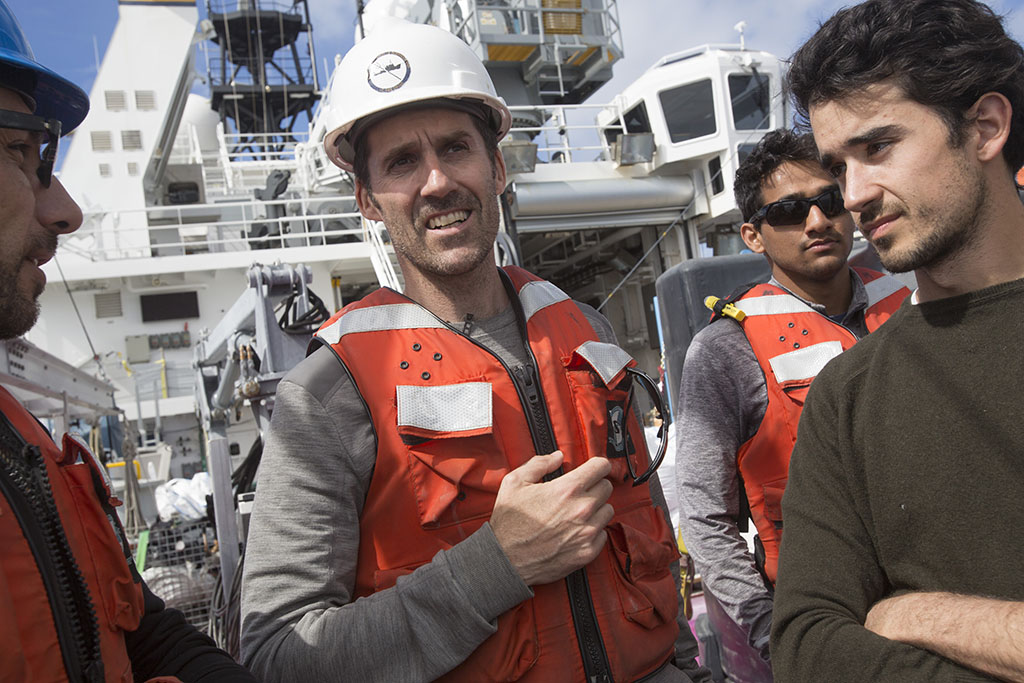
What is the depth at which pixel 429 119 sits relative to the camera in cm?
185

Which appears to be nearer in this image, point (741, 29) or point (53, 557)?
point (53, 557)

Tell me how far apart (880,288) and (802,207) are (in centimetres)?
38

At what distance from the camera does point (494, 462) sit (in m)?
1.62

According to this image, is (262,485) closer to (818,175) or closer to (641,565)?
(641,565)

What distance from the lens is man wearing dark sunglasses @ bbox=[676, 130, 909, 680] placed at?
221cm

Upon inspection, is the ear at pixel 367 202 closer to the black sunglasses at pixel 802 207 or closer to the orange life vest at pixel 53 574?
the orange life vest at pixel 53 574

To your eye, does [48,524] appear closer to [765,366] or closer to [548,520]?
[548,520]

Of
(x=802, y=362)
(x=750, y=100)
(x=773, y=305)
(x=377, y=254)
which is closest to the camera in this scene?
(x=802, y=362)

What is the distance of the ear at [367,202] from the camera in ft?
6.13

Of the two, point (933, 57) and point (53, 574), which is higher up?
point (933, 57)

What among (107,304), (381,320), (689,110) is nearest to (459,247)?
(381,320)

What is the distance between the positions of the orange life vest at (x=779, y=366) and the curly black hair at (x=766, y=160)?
363 millimetres

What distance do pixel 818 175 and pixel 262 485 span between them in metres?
1.95

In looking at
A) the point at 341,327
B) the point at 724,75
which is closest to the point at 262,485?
the point at 341,327
